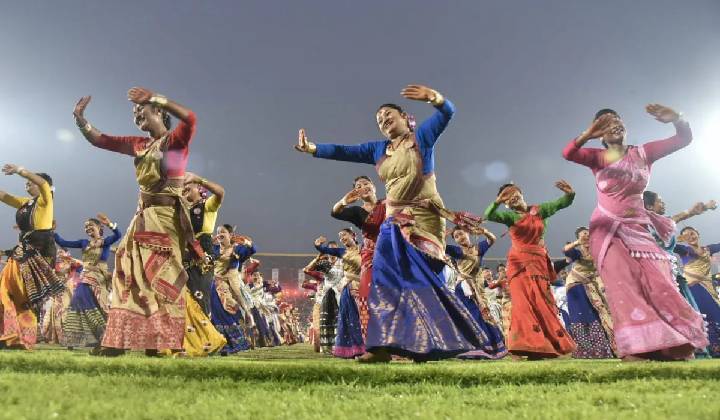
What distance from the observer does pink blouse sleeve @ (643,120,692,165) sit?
465 centimetres

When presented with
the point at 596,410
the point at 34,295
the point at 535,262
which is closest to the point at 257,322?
the point at 34,295

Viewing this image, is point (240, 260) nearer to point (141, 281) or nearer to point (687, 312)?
point (141, 281)

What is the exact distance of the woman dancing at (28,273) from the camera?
6.80m

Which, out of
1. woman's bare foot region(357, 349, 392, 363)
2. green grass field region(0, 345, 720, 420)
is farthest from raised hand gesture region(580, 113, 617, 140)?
woman's bare foot region(357, 349, 392, 363)

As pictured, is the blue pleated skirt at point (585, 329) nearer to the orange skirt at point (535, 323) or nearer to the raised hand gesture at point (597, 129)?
the orange skirt at point (535, 323)

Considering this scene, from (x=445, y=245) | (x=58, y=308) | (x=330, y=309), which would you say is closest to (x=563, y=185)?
(x=445, y=245)

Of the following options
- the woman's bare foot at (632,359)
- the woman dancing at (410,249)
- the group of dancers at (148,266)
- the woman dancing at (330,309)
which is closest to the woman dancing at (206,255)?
the group of dancers at (148,266)

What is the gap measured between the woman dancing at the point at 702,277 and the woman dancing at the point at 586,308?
4.30 ft

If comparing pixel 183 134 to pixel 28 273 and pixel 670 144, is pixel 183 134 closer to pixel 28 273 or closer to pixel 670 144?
pixel 28 273

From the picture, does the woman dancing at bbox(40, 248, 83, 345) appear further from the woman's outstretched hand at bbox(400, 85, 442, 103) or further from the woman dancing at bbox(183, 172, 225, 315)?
the woman's outstretched hand at bbox(400, 85, 442, 103)

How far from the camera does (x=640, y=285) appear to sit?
4473mm

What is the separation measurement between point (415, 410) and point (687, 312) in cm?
316

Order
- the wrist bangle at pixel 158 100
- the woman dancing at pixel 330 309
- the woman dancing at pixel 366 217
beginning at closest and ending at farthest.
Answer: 1. the wrist bangle at pixel 158 100
2. the woman dancing at pixel 366 217
3. the woman dancing at pixel 330 309

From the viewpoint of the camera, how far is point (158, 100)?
14.7 feet
